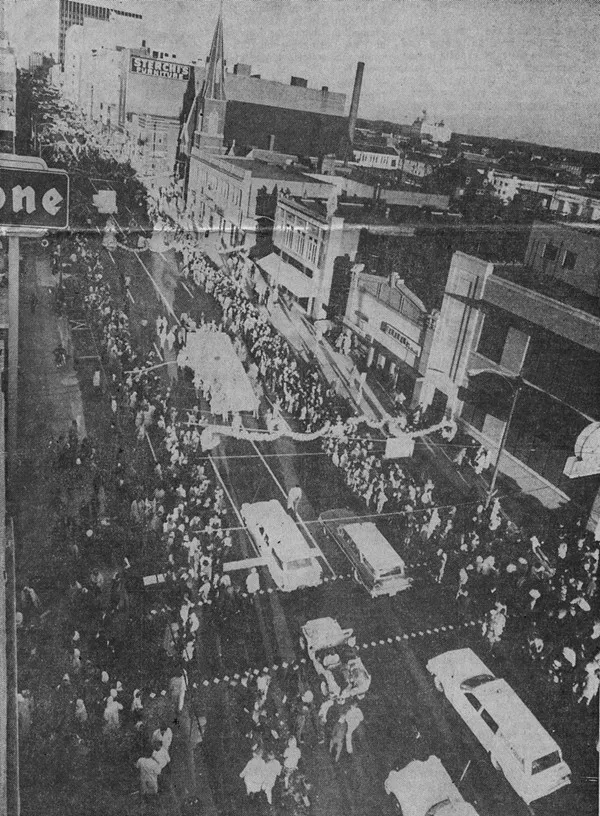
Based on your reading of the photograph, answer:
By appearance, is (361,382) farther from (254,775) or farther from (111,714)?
(111,714)

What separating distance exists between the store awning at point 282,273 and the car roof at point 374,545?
5.40 ft

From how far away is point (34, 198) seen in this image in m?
3.36

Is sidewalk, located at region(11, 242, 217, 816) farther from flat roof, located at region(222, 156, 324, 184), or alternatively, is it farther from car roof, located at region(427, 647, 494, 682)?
car roof, located at region(427, 647, 494, 682)

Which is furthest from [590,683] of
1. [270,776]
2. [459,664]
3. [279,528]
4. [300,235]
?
[300,235]

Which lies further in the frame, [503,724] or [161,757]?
[503,724]

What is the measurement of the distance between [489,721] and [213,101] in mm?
4139

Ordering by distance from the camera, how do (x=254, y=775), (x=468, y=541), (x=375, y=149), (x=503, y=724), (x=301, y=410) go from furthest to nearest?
(x=468, y=541), (x=301, y=410), (x=375, y=149), (x=503, y=724), (x=254, y=775)

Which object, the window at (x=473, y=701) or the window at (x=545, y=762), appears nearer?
the window at (x=545, y=762)

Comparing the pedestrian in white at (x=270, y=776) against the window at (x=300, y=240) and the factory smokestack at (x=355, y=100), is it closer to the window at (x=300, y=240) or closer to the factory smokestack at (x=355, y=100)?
the window at (x=300, y=240)

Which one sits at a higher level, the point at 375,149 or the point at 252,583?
the point at 375,149

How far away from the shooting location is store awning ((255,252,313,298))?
3920 millimetres

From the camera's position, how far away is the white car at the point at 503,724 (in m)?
3.75

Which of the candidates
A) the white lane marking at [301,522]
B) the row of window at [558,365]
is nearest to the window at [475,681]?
the white lane marking at [301,522]

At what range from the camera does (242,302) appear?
411 centimetres
